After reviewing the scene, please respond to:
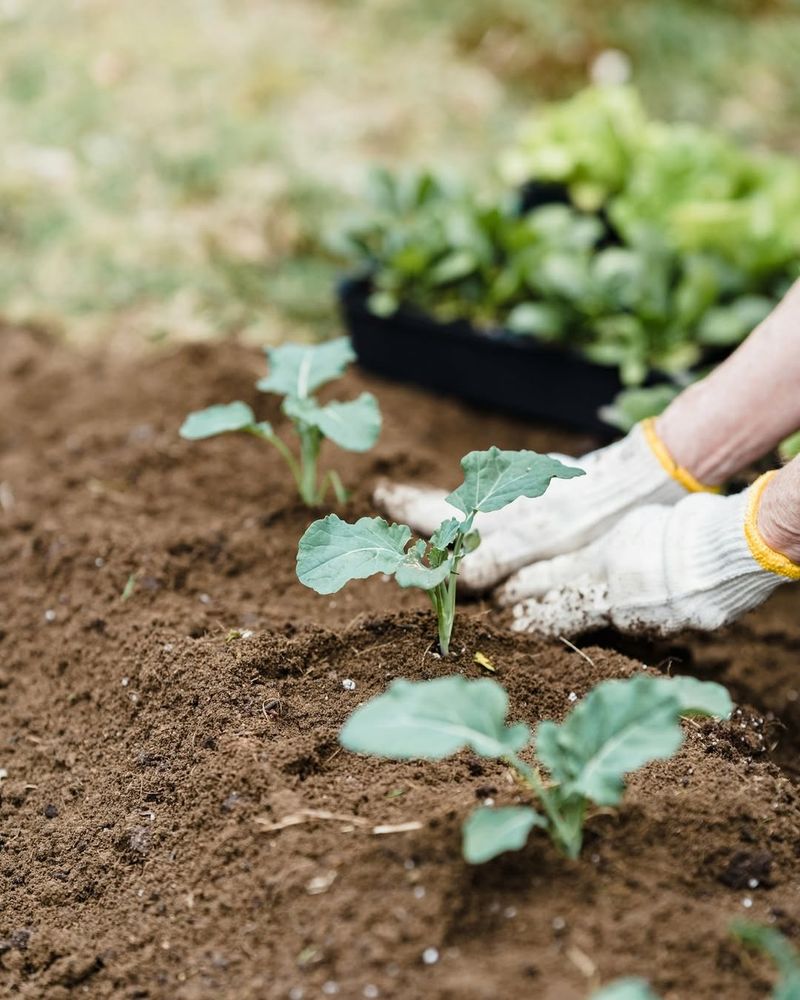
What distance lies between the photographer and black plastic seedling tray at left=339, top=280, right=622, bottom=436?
3.01 metres

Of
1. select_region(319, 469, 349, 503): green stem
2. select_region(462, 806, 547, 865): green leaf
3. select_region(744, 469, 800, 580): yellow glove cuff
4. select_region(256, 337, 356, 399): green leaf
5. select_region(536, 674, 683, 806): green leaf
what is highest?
select_region(536, 674, 683, 806): green leaf

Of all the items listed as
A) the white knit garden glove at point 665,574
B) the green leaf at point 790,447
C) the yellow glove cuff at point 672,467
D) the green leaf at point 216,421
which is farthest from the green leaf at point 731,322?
the green leaf at point 216,421

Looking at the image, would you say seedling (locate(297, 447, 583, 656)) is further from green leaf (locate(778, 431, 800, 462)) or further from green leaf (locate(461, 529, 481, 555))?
green leaf (locate(778, 431, 800, 462))

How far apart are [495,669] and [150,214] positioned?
294 cm

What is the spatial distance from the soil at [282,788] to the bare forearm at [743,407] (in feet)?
1.29

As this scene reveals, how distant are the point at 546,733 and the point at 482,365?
2.00 meters

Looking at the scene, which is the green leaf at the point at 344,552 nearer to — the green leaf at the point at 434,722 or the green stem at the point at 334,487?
the green leaf at the point at 434,722

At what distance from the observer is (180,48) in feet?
17.7

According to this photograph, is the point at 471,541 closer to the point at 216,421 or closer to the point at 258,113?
the point at 216,421

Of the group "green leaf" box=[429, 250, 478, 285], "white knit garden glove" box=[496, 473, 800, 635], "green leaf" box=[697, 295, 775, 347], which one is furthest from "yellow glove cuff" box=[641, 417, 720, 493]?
"green leaf" box=[429, 250, 478, 285]

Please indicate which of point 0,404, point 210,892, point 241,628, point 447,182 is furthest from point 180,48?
point 210,892

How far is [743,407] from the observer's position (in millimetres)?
2004

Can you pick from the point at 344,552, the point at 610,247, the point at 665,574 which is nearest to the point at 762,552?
the point at 665,574

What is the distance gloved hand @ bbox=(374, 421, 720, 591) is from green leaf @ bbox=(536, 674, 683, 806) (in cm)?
85
